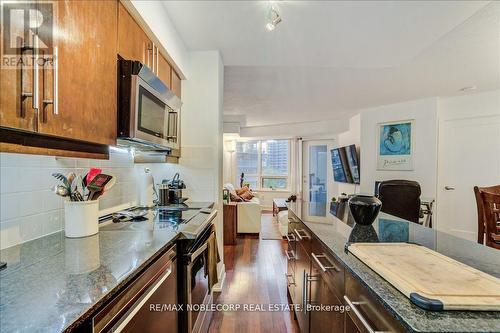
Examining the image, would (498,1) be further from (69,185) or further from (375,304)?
(69,185)

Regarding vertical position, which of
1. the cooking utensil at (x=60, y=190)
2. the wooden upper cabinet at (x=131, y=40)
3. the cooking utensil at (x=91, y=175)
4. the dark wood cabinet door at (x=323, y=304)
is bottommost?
the dark wood cabinet door at (x=323, y=304)

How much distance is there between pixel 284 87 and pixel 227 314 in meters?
3.02

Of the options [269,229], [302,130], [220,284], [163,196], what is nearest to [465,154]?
[302,130]

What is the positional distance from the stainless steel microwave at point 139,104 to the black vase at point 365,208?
1335 millimetres

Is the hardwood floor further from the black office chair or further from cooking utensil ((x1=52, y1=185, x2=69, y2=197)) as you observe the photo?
the black office chair

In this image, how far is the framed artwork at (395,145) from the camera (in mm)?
4289

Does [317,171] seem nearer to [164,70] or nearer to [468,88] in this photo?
[468,88]

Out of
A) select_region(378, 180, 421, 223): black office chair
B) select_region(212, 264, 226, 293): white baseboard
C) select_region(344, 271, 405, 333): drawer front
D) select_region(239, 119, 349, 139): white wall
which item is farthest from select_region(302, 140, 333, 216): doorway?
select_region(344, 271, 405, 333): drawer front

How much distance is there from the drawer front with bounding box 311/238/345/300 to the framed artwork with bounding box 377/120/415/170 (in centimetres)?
383

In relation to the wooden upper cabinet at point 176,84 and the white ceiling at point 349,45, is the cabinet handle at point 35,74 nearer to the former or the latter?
the white ceiling at point 349,45

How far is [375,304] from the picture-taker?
73cm

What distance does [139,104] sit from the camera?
142 cm

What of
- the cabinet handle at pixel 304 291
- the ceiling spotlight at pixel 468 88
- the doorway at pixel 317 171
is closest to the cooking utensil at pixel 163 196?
the cabinet handle at pixel 304 291

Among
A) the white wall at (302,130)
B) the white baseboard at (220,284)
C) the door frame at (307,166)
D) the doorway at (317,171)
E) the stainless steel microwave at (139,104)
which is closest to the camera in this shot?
the stainless steel microwave at (139,104)
